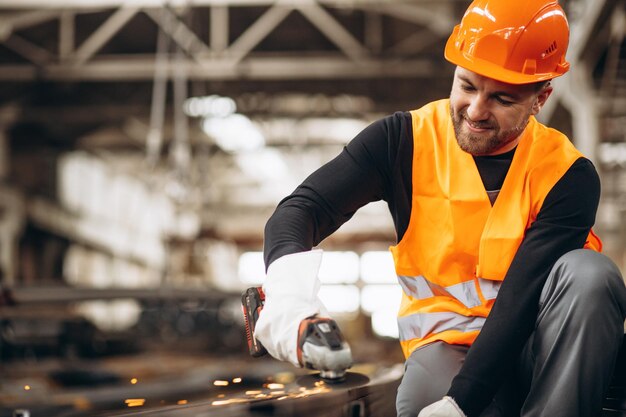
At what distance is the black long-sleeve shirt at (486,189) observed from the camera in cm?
193

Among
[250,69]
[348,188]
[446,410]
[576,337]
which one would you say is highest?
[250,69]

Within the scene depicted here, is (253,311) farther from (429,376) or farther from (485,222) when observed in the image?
(485,222)

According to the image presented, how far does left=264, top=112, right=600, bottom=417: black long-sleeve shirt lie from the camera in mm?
1927

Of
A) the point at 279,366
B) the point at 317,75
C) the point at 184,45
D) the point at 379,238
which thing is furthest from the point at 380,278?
the point at 279,366

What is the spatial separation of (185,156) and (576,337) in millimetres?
7386

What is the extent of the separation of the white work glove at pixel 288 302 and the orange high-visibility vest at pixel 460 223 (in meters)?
0.44

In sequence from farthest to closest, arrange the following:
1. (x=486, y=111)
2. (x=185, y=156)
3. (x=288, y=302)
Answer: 1. (x=185, y=156)
2. (x=486, y=111)
3. (x=288, y=302)

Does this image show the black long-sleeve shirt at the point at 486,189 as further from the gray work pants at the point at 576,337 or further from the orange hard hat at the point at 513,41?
the orange hard hat at the point at 513,41

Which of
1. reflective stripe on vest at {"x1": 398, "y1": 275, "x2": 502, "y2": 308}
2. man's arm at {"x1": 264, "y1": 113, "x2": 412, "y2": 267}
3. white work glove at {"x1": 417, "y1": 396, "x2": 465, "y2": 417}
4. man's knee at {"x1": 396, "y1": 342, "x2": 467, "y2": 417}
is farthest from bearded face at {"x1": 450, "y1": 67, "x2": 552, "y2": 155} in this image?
white work glove at {"x1": 417, "y1": 396, "x2": 465, "y2": 417}

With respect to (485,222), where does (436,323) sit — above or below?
below

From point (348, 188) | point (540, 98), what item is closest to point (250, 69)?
point (540, 98)

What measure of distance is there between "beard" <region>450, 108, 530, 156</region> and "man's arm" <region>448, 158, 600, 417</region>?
6.7 inches

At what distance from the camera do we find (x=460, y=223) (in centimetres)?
212

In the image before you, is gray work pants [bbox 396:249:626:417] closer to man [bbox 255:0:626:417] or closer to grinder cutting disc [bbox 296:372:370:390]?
man [bbox 255:0:626:417]
